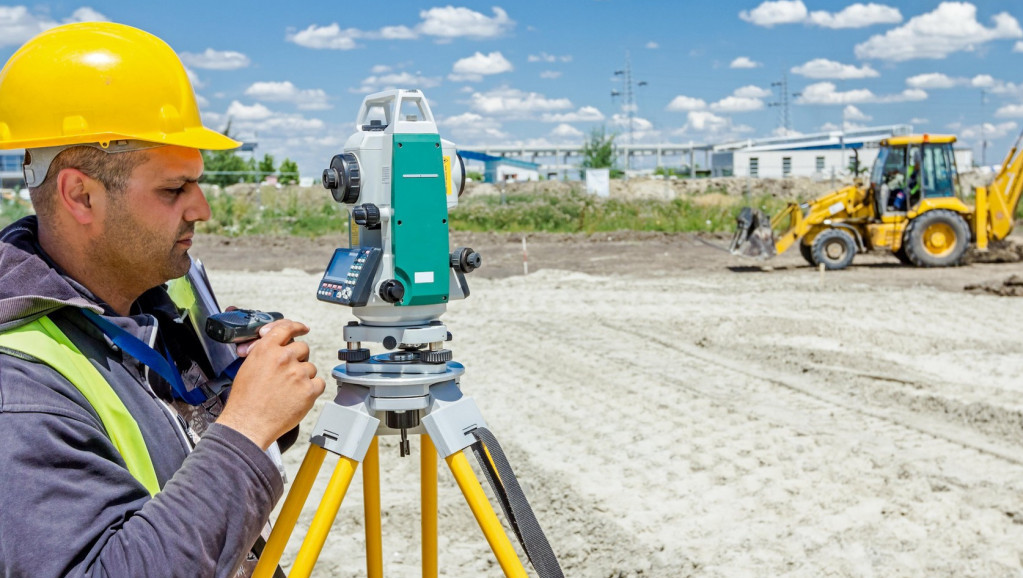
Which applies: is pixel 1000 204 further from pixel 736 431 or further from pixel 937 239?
pixel 736 431

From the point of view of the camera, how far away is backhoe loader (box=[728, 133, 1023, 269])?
13812mm

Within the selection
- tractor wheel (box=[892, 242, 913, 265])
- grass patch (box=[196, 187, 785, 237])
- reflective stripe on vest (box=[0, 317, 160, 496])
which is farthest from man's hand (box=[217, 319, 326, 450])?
grass patch (box=[196, 187, 785, 237])

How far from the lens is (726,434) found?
16.9 ft

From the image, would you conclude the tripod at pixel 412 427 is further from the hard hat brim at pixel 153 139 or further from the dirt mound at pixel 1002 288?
the dirt mound at pixel 1002 288

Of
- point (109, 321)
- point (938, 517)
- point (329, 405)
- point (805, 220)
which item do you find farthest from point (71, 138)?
point (805, 220)

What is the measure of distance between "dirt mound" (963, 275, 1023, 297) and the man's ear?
1180cm

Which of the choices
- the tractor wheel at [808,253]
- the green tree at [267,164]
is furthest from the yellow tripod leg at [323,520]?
the green tree at [267,164]

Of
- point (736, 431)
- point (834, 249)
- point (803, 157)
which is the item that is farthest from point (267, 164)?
point (736, 431)

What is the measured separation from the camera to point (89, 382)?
1162mm

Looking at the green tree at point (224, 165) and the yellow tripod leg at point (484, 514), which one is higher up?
the green tree at point (224, 165)

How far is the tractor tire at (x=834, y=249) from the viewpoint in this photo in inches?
547

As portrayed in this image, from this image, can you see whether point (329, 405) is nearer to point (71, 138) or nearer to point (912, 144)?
point (71, 138)

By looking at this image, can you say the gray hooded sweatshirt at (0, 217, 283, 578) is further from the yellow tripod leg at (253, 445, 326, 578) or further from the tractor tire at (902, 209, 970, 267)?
the tractor tire at (902, 209, 970, 267)

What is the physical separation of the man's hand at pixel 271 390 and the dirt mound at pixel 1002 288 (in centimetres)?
1163
